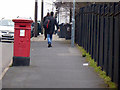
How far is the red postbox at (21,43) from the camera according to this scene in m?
12.0

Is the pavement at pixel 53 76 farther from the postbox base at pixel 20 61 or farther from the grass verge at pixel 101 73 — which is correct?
the postbox base at pixel 20 61

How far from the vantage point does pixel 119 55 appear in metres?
8.12

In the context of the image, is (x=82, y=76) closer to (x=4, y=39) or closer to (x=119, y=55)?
(x=119, y=55)

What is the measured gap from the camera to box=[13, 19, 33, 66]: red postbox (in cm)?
1202

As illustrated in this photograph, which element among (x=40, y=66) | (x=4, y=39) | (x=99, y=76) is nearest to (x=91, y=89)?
(x=99, y=76)

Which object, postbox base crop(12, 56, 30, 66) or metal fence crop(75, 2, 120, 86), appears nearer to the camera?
metal fence crop(75, 2, 120, 86)

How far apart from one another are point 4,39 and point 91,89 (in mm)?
15295

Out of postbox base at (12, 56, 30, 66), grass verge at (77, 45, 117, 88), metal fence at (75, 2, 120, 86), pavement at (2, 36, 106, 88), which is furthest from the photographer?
postbox base at (12, 56, 30, 66)

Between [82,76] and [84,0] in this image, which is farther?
[84,0]

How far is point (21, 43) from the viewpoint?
477 inches

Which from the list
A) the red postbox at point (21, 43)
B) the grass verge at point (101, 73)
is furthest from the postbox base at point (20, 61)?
the grass verge at point (101, 73)

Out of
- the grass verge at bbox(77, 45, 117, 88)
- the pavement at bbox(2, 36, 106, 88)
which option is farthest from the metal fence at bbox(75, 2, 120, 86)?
the pavement at bbox(2, 36, 106, 88)

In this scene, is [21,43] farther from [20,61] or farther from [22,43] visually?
[20,61]

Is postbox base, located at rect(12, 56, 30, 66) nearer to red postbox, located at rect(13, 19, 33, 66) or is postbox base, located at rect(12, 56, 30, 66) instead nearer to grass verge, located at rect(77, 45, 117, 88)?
red postbox, located at rect(13, 19, 33, 66)
